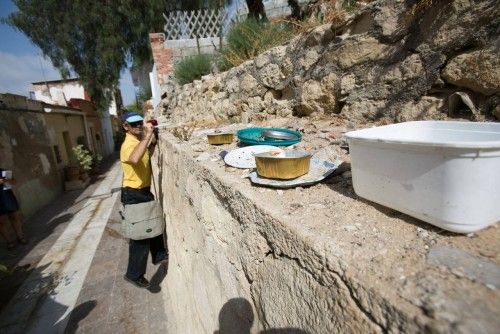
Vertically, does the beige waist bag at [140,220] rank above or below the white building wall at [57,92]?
below

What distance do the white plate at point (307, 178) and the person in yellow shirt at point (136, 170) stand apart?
4.68ft

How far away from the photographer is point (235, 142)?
2.29m

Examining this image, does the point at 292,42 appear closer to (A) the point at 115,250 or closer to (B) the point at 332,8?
(B) the point at 332,8

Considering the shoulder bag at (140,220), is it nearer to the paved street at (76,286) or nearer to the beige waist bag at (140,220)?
the beige waist bag at (140,220)

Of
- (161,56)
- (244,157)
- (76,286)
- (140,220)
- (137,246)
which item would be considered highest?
(161,56)

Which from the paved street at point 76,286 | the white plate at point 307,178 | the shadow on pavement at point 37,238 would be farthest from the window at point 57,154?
the white plate at point 307,178

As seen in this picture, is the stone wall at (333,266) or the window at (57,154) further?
the window at (57,154)

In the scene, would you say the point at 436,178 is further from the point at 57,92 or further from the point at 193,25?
the point at 57,92

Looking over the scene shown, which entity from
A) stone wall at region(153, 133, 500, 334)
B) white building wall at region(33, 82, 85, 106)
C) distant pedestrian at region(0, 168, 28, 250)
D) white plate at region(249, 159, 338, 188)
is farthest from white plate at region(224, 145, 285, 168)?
white building wall at region(33, 82, 85, 106)

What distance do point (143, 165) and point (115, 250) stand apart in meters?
2.55

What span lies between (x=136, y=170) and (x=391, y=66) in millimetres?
2178

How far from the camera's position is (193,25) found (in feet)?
20.3

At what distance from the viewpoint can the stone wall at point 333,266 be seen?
1.60 feet

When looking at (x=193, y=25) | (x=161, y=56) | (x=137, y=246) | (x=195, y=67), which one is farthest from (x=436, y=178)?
(x=193, y=25)
